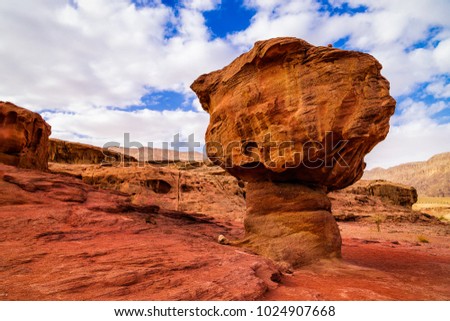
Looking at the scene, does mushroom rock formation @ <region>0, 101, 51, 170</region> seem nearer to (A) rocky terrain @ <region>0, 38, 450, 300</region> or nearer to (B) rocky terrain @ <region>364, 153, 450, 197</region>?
(A) rocky terrain @ <region>0, 38, 450, 300</region>

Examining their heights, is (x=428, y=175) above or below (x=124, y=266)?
above

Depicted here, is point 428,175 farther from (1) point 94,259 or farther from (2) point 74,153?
(1) point 94,259

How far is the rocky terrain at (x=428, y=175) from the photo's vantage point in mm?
94756

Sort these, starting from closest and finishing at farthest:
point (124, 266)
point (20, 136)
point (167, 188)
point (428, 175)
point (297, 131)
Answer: point (124, 266) < point (297, 131) < point (20, 136) < point (167, 188) < point (428, 175)

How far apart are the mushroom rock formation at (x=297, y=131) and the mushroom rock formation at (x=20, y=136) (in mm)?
9468

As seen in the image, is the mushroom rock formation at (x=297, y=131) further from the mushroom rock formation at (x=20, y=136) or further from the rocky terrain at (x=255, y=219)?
the mushroom rock formation at (x=20, y=136)

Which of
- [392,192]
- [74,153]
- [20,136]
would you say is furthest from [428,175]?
[20,136]

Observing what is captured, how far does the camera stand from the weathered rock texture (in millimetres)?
36875

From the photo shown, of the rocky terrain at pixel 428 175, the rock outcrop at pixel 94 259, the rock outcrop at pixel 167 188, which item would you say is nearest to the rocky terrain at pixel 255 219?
the rock outcrop at pixel 94 259

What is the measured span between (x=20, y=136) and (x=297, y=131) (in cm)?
1217

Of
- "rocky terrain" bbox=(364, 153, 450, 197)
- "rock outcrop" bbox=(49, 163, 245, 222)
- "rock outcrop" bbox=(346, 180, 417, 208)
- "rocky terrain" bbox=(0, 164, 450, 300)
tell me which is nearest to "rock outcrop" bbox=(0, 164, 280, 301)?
"rocky terrain" bbox=(0, 164, 450, 300)

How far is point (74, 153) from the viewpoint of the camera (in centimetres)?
3844

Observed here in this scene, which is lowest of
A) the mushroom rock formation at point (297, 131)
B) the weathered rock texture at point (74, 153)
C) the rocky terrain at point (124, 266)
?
the rocky terrain at point (124, 266)

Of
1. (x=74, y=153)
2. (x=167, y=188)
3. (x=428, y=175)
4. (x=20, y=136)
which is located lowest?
(x=167, y=188)
